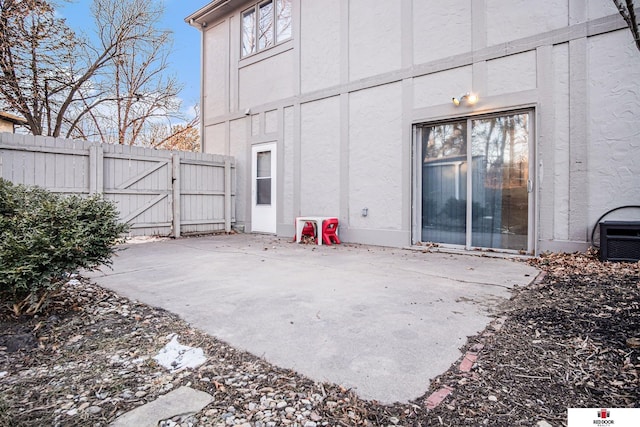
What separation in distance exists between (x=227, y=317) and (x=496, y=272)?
10.5ft

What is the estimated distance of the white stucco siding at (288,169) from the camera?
7.74m

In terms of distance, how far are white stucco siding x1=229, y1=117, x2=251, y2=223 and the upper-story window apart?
1.91 m

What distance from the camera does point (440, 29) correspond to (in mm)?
5680

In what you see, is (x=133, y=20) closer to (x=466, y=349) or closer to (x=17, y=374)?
(x=17, y=374)

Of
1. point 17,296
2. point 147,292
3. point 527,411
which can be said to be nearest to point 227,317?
point 147,292

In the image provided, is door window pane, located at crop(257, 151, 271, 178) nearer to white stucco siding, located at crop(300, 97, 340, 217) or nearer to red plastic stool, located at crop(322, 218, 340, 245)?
white stucco siding, located at crop(300, 97, 340, 217)

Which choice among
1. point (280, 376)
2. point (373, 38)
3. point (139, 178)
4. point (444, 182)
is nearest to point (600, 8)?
point (444, 182)

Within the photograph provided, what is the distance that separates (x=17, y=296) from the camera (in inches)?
92.7

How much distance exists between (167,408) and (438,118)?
559cm

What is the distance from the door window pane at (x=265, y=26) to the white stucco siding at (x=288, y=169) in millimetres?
1992

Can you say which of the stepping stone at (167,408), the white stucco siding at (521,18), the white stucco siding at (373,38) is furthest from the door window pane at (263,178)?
the stepping stone at (167,408)

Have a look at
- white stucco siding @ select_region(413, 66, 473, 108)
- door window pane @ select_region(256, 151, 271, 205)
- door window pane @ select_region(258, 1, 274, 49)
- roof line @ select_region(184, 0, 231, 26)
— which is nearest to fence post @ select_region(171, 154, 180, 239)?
door window pane @ select_region(256, 151, 271, 205)

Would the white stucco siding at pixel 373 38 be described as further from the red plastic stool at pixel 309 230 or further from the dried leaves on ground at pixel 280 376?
the dried leaves on ground at pixel 280 376

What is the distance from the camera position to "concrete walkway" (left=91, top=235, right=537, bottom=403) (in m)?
1.81
